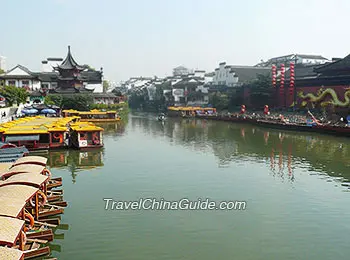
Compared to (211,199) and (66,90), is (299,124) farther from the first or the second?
Answer: (66,90)

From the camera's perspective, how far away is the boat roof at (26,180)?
951 centimetres

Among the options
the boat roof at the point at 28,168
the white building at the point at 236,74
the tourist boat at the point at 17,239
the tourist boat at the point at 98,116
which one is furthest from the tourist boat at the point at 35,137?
the white building at the point at 236,74

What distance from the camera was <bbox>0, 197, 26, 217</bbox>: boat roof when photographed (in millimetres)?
7498

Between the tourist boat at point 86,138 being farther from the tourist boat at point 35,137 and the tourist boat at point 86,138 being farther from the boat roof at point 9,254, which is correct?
the boat roof at point 9,254

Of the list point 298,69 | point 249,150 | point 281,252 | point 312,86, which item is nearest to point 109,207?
point 281,252

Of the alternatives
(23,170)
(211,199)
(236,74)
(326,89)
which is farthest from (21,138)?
(236,74)

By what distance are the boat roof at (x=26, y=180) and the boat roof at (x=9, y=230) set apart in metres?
2.40

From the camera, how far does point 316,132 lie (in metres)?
32.6

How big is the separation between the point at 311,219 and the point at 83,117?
134ft

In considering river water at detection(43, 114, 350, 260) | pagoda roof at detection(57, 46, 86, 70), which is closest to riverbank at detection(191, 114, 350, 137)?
river water at detection(43, 114, 350, 260)

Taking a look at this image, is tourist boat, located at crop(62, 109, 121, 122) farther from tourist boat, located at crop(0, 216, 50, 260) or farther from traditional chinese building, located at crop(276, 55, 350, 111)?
tourist boat, located at crop(0, 216, 50, 260)

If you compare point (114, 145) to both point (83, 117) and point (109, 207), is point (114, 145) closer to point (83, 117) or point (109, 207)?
point (109, 207)

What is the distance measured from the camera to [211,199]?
12930 millimetres

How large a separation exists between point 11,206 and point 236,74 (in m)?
62.0
